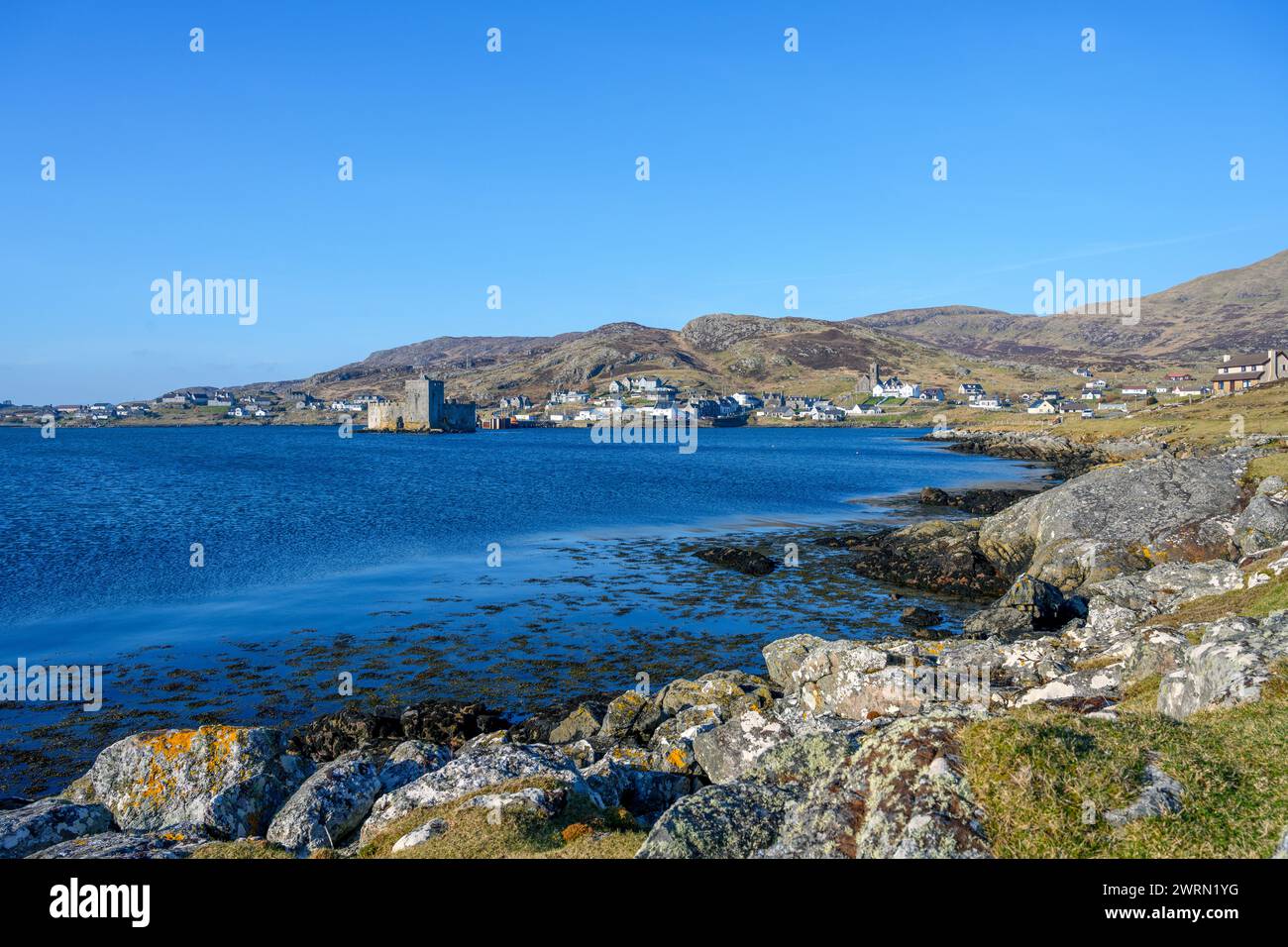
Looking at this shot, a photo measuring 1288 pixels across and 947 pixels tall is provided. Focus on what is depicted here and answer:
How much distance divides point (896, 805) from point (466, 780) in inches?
268

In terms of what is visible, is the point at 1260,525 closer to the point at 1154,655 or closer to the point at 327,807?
the point at 1154,655

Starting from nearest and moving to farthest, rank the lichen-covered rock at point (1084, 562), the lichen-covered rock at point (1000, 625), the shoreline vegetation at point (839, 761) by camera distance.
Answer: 1. the shoreline vegetation at point (839, 761)
2. the lichen-covered rock at point (1000, 625)
3. the lichen-covered rock at point (1084, 562)

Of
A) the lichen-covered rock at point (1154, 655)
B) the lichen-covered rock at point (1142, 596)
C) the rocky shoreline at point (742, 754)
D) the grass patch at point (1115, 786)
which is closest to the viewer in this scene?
the grass patch at point (1115, 786)

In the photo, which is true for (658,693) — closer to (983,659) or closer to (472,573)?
(983,659)

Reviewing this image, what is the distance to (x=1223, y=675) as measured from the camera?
10797 mm

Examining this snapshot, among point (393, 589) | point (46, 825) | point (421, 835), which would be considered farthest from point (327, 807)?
point (393, 589)

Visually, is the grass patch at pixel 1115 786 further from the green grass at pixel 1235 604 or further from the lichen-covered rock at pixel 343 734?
the lichen-covered rock at pixel 343 734

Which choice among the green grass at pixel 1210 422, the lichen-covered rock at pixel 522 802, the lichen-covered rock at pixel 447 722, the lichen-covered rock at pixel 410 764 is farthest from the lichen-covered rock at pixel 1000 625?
the green grass at pixel 1210 422

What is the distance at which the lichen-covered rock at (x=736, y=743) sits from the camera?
44.7 ft

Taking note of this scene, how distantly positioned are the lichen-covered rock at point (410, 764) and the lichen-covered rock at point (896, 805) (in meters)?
6.84

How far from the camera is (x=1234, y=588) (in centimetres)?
2181

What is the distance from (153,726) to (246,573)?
70.3 feet

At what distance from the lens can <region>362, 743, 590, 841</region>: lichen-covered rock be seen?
37.0 ft
